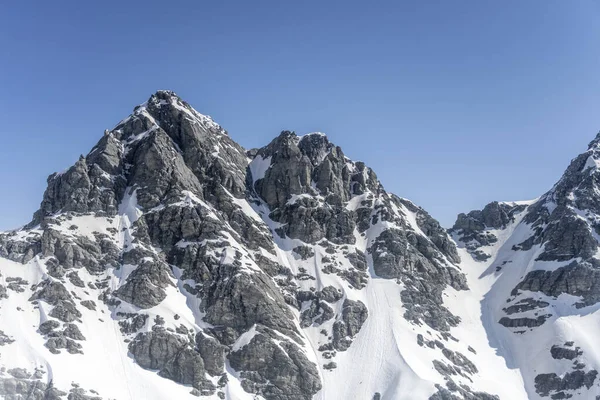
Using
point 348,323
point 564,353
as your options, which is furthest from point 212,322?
point 564,353

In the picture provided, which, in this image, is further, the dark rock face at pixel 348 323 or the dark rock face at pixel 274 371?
the dark rock face at pixel 348 323

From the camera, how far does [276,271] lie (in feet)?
631

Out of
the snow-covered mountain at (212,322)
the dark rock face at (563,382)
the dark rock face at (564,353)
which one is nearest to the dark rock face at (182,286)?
the snow-covered mountain at (212,322)

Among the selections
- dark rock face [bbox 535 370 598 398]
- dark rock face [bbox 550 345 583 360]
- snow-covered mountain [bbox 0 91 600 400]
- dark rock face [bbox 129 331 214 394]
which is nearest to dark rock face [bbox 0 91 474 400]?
dark rock face [bbox 129 331 214 394]

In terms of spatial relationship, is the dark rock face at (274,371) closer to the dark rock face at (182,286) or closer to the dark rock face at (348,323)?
the dark rock face at (182,286)

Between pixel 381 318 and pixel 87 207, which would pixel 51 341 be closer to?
pixel 87 207

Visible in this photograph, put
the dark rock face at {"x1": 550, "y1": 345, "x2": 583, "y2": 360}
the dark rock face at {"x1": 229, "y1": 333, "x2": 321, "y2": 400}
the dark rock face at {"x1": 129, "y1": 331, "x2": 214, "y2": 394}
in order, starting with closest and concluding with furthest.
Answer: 1. the dark rock face at {"x1": 129, "y1": 331, "x2": 214, "y2": 394}
2. the dark rock face at {"x1": 229, "y1": 333, "x2": 321, "y2": 400}
3. the dark rock face at {"x1": 550, "y1": 345, "x2": 583, "y2": 360}

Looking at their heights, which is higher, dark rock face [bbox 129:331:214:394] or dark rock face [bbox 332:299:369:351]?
dark rock face [bbox 332:299:369:351]

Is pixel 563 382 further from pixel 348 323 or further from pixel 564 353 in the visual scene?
pixel 348 323

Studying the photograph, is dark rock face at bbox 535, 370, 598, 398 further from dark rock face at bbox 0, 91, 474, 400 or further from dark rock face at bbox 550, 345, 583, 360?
dark rock face at bbox 0, 91, 474, 400

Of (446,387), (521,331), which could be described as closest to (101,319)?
(446,387)

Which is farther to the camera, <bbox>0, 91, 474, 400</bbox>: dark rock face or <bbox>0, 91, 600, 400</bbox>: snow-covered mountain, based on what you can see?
<bbox>0, 91, 474, 400</bbox>: dark rock face

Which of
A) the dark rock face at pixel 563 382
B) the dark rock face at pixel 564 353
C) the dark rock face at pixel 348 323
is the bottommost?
the dark rock face at pixel 563 382

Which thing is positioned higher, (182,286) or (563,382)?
(182,286)
